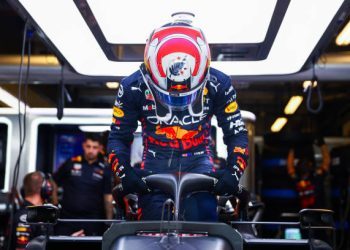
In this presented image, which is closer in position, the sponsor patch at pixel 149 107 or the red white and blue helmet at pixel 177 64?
the red white and blue helmet at pixel 177 64

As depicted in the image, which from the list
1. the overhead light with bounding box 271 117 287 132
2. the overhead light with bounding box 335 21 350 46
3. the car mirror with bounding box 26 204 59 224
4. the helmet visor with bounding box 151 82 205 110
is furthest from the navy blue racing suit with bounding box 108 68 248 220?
the overhead light with bounding box 271 117 287 132

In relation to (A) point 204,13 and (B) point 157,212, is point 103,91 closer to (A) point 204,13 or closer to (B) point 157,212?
(A) point 204,13

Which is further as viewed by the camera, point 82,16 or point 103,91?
point 103,91

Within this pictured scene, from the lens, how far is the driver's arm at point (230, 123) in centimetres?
292

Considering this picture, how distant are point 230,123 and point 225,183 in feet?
1.50

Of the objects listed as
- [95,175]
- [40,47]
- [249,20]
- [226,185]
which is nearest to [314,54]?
[249,20]

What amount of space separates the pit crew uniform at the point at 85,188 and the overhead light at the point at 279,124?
9.61 meters

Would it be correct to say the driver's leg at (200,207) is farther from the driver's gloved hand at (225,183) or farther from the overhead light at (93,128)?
the overhead light at (93,128)

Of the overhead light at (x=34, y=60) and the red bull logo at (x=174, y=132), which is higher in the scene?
the overhead light at (x=34, y=60)

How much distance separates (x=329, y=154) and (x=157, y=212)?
7923 mm

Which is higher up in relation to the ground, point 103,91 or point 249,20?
point 103,91

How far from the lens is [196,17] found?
412cm

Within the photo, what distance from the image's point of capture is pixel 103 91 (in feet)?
39.8

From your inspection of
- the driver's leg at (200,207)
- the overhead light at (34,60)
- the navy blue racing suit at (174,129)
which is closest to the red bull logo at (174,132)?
the navy blue racing suit at (174,129)
